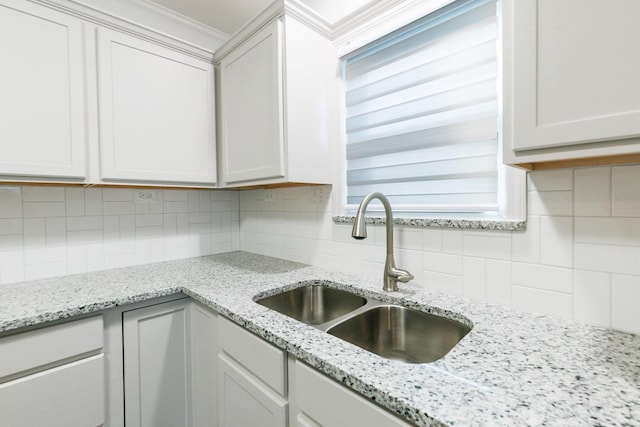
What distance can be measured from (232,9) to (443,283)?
6.56 feet

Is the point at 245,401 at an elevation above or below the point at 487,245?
below

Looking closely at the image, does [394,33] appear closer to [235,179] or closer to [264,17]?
[264,17]

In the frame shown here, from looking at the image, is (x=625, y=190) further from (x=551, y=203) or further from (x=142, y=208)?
(x=142, y=208)

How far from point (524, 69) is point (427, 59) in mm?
631

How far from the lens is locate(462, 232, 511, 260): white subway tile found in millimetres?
1026

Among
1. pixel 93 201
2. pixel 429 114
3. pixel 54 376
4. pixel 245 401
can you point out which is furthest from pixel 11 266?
pixel 429 114

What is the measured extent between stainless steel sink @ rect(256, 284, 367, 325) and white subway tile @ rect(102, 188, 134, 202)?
116 cm

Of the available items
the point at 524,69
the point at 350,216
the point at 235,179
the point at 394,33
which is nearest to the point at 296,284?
the point at 350,216

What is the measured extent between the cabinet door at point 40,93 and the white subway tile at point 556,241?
6.15 feet

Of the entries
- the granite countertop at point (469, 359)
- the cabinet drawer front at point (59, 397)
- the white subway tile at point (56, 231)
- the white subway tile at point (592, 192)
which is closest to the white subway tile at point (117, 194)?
the white subway tile at point (56, 231)

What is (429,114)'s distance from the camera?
4.14 ft

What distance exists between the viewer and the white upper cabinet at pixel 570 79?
0.60m

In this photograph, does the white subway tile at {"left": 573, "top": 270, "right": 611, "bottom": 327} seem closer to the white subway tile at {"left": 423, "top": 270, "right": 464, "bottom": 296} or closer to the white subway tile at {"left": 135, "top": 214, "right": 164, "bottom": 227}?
the white subway tile at {"left": 423, "top": 270, "right": 464, "bottom": 296}

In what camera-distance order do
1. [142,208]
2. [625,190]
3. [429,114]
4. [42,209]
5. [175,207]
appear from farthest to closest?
[175,207] → [142,208] → [42,209] → [429,114] → [625,190]
